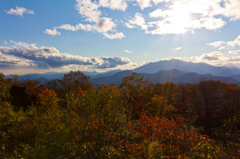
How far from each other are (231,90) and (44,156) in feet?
93.8

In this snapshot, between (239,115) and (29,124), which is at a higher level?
(29,124)

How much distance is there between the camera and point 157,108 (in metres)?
23.7

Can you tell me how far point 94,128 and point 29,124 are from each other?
6.78 meters

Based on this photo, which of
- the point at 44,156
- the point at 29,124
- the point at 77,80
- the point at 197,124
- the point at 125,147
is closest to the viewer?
the point at 44,156

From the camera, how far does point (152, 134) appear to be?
11.4m

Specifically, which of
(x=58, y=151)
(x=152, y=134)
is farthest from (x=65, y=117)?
(x=152, y=134)

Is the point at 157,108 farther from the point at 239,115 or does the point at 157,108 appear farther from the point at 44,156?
the point at 44,156

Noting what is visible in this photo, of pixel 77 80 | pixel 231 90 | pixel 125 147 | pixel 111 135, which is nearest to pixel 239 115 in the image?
pixel 231 90

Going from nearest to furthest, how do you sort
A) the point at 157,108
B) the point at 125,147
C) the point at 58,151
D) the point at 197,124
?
the point at 58,151 → the point at 125,147 → the point at 197,124 → the point at 157,108

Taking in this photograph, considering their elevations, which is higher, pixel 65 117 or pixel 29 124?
pixel 65 117

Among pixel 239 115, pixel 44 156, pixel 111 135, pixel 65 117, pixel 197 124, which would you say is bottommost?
pixel 197 124

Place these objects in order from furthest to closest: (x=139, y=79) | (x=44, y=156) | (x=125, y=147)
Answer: (x=139, y=79)
(x=125, y=147)
(x=44, y=156)

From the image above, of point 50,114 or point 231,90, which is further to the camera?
point 231,90

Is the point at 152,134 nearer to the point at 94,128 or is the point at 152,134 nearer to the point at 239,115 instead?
the point at 94,128
